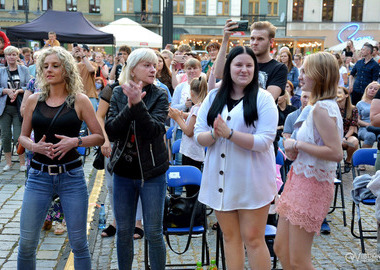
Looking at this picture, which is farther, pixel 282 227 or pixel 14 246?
pixel 14 246

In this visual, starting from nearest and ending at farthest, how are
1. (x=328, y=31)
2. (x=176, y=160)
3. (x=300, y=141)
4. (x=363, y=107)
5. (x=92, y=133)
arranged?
(x=300, y=141) < (x=92, y=133) < (x=176, y=160) < (x=363, y=107) < (x=328, y=31)

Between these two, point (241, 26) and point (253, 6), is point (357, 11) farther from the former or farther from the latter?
point (241, 26)

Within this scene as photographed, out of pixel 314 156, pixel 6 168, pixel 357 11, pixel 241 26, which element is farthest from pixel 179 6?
pixel 314 156

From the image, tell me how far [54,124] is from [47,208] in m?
0.66

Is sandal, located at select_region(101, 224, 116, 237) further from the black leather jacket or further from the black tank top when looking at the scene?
the black tank top

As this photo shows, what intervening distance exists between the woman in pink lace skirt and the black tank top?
1.68 metres

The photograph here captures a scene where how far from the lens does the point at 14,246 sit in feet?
16.4

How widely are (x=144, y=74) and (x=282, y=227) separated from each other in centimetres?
163

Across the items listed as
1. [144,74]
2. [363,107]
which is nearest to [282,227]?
[144,74]

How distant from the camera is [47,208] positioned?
359 cm

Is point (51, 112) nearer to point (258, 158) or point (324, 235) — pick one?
point (258, 158)

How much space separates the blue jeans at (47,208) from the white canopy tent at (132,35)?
649 inches

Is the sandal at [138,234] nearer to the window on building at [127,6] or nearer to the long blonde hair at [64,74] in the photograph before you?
the long blonde hair at [64,74]

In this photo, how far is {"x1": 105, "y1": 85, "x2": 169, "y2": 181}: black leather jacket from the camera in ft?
11.4
